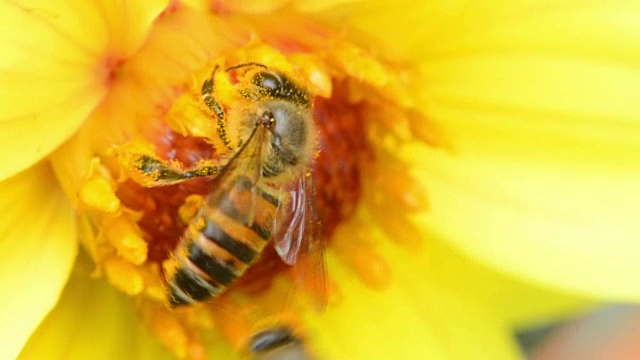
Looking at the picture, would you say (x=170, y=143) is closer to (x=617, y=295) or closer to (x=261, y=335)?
(x=261, y=335)

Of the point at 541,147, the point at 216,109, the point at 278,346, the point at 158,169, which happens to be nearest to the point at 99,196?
the point at 158,169

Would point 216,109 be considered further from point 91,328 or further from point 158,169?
point 91,328

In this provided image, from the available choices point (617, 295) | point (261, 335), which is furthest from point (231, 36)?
point (617, 295)

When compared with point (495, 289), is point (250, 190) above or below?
below

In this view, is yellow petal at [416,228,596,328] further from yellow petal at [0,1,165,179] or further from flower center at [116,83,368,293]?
yellow petal at [0,1,165,179]

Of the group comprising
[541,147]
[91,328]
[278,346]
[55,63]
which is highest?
[541,147]

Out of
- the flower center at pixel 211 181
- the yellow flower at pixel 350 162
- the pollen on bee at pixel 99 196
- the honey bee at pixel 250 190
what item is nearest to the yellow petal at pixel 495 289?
the yellow flower at pixel 350 162

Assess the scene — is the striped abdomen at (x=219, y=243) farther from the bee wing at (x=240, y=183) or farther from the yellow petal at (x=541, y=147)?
the yellow petal at (x=541, y=147)
